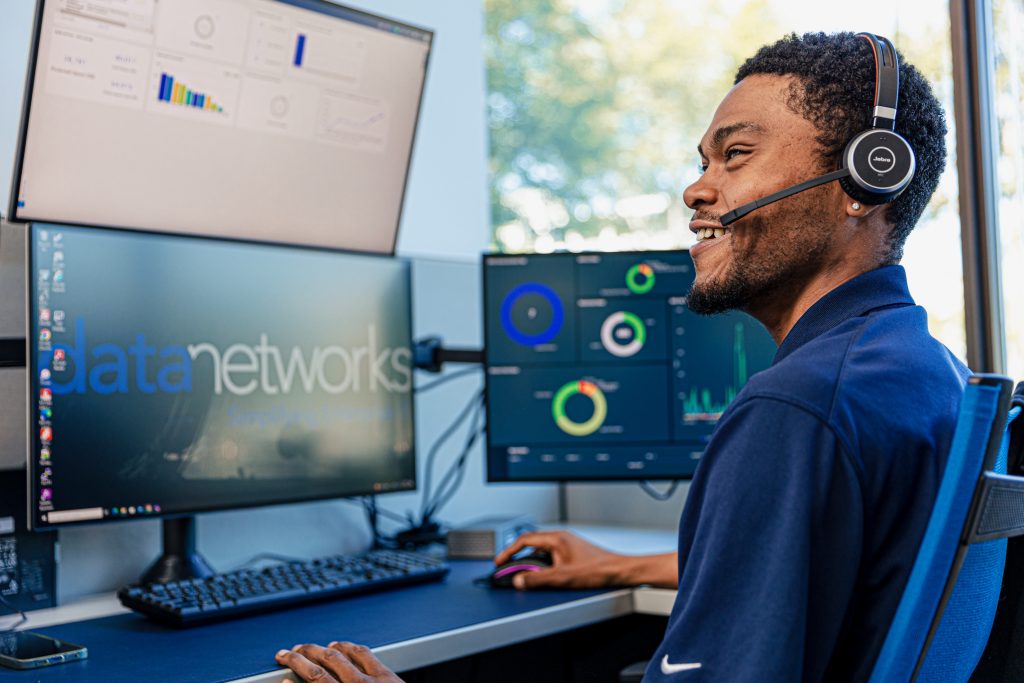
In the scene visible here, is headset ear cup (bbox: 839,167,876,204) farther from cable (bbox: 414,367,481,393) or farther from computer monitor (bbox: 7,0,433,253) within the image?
cable (bbox: 414,367,481,393)

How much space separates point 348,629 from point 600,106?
303 inches

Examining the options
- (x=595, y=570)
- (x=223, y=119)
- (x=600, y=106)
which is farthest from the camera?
(x=600, y=106)

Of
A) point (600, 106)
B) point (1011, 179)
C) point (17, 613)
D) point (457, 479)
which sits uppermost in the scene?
point (600, 106)

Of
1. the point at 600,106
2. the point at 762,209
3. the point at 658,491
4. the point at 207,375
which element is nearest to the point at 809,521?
the point at 762,209

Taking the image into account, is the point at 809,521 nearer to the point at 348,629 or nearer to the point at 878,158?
the point at 878,158

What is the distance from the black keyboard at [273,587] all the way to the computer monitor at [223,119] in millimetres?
525

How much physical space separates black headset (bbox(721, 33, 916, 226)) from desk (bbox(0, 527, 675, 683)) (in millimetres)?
583

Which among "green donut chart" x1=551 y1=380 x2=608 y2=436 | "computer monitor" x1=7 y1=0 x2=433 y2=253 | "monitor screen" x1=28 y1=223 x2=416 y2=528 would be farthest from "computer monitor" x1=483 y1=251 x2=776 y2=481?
"computer monitor" x1=7 y1=0 x2=433 y2=253

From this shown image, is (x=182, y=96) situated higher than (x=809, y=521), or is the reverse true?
(x=182, y=96)

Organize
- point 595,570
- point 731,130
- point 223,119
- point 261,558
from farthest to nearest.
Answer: point 261,558, point 223,119, point 595,570, point 731,130

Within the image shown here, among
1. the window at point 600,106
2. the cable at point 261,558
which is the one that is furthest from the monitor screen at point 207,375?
the window at point 600,106

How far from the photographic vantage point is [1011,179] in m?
1.80

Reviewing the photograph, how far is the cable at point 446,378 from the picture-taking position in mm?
1927

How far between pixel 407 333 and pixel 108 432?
0.51 meters
